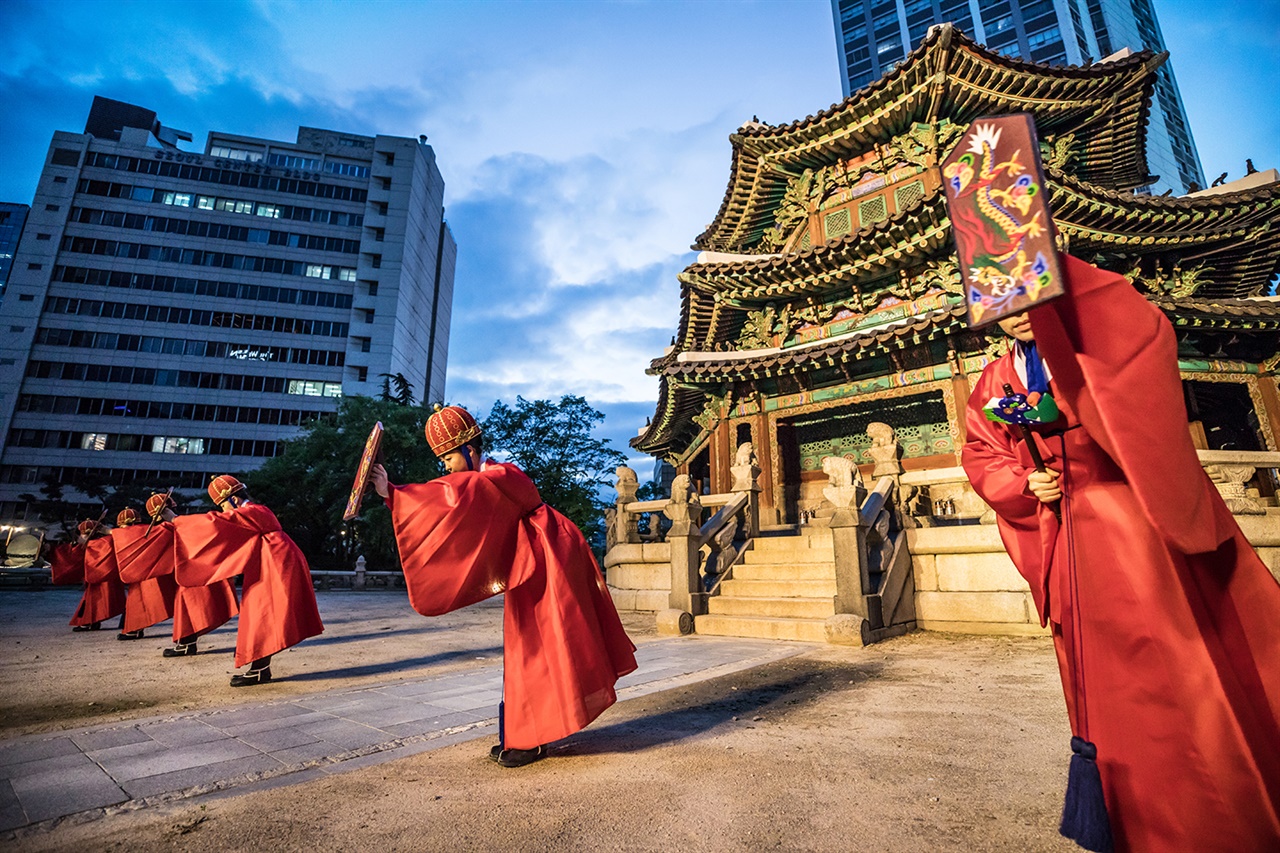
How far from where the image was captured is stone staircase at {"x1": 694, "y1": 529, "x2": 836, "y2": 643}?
Result: 7.08m

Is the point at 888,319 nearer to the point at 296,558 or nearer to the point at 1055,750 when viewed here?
the point at 1055,750

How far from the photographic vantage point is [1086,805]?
158 centimetres

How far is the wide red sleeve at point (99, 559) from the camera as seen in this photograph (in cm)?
859

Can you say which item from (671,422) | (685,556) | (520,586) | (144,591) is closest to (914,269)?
(671,422)

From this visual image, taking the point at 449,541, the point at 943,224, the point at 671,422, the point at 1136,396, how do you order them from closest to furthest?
the point at 1136,396, the point at 449,541, the point at 943,224, the point at 671,422

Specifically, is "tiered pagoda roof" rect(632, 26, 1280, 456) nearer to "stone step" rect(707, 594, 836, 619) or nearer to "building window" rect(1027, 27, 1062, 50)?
"stone step" rect(707, 594, 836, 619)

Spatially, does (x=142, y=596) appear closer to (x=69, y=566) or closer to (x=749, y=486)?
(x=69, y=566)

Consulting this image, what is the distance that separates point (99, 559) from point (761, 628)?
994cm

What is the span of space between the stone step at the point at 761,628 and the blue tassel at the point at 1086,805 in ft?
17.0

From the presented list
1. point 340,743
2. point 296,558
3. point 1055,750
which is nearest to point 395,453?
point 296,558

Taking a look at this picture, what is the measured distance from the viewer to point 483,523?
2.96 meters

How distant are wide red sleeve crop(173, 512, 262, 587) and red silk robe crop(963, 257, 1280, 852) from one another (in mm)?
6378

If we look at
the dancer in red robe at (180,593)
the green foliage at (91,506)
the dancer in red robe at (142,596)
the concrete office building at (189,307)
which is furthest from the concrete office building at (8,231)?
the dancer in red robe at (180,593)

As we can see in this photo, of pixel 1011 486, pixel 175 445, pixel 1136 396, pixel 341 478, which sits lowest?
pixel 1011 486
